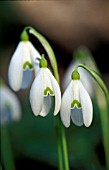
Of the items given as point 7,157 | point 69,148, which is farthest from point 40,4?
point 7,157

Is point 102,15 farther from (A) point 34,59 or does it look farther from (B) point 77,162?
(A) point 34,59

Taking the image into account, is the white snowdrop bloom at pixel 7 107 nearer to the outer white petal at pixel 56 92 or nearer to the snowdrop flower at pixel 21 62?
the snowdrop flower at pixel 21 62

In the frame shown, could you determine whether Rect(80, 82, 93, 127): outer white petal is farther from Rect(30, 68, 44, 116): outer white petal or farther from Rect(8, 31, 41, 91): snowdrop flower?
Rect(8, 31, 41, 91): snowdrop flower

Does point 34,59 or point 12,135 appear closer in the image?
point 34,59

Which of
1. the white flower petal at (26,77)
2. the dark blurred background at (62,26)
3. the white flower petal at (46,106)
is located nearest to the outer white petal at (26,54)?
the white flower petal at (26,77)

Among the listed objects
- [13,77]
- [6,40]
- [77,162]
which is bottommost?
[77,162]

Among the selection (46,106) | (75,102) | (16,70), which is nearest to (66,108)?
(75,102)

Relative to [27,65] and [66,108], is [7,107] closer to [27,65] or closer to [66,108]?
[27,65]
